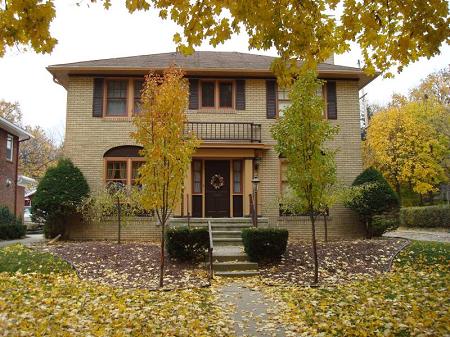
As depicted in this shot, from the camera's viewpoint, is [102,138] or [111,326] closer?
[111,326]

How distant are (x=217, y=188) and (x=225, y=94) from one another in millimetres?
3629

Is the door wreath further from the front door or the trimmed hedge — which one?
the trimmed hedge

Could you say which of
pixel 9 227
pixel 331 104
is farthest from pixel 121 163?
pixel 331 104

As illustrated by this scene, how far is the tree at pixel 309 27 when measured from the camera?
5211mm

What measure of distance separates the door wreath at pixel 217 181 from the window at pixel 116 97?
13.6 feet

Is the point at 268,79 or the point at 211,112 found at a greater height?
the point at 268,79

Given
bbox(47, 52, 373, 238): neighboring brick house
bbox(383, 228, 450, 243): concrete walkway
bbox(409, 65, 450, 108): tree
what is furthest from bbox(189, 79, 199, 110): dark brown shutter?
bbox(409, 65, 450, 108): tree

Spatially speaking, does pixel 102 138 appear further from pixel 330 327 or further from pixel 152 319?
pixel 330 327

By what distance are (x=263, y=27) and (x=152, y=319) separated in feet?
14.4

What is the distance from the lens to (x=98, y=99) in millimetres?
16359

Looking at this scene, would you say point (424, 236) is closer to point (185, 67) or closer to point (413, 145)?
point (185, 67)

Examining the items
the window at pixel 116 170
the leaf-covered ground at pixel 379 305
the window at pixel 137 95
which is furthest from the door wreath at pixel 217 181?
the leaf-covered ground at pixel 379 305

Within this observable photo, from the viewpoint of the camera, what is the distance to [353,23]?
612 centimetres

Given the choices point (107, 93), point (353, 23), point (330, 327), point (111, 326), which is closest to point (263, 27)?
point (353, 23)
